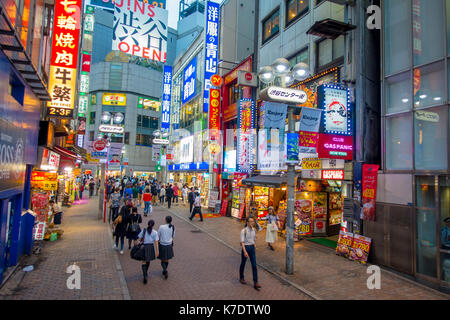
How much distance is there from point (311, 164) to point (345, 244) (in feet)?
13.0

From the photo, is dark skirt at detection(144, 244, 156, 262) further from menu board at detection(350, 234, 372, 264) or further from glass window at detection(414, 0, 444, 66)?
glass window at detection(414, 0, 444, 66)

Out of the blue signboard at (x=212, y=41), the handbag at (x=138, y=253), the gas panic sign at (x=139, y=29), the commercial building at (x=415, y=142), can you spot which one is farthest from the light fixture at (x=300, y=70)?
the blue signboard at (x=212, y=41)

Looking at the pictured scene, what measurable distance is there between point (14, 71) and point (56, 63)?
3.76 metres

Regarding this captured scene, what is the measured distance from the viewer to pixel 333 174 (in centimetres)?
1227

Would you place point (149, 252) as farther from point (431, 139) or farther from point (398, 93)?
point (398, 93)

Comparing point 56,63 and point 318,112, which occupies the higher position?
point 56,63

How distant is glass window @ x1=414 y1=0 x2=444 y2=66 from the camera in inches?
344

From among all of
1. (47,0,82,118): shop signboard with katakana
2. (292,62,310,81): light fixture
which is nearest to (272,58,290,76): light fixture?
(292,62,310,81): light fixture

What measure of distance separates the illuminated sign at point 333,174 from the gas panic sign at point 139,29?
395 inches

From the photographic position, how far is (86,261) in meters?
9.52

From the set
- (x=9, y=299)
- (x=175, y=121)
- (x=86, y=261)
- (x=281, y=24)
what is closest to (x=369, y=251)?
(x=86, y=261)

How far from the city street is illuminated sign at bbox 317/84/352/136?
198 inches

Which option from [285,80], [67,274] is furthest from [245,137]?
[67,274]
